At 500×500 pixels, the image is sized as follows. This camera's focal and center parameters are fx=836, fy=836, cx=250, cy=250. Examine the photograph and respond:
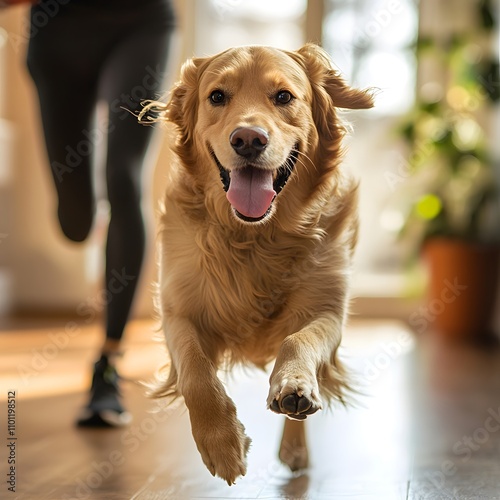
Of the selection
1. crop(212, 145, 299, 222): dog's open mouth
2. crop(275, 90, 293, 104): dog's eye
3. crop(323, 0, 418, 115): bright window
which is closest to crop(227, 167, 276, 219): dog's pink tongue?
crop(212, 145, 299, 222): dog's open mouth

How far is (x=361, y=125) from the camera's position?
17.6 ft

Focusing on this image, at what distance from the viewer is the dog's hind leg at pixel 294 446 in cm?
203

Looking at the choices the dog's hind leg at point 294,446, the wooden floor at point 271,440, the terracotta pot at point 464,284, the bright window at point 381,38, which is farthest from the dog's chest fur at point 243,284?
the bright window at point 381,38

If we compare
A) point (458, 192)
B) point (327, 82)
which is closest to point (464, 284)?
point (458, 192)

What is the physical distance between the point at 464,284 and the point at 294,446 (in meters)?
2.83

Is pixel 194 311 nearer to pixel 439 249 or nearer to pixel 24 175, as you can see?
pixel 439 249

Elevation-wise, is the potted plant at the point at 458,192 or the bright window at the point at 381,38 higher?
the bright window at the point at 381,38

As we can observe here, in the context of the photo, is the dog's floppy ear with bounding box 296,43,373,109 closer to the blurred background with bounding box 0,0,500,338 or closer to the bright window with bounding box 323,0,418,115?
the blurred background with bounding box 0,0,500,338

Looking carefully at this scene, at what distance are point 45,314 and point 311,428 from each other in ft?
9.72

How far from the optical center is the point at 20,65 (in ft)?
16.7

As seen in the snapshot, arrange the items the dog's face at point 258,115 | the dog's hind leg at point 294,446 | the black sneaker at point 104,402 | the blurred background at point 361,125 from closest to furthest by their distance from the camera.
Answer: the dog's face at point 258,115 → the dog's hind leg at point 294,446 → the black sneaker at point 104,402 → the blurred background at point 361,125

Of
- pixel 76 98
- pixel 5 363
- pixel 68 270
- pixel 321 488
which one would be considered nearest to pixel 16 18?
pixel 68 270

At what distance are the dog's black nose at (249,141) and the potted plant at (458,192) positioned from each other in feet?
10.9

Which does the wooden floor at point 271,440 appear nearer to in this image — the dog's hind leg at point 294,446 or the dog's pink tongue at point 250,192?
the dog's hind leg at point 294,446
